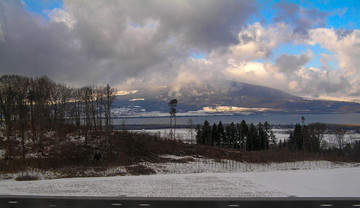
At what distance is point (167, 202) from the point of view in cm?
1386

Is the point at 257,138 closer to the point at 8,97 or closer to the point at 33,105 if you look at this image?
the point at 33,105

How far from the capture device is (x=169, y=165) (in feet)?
125

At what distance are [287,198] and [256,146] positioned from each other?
242 ft

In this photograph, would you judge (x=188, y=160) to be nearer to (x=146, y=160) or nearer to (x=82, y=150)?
(x=146, y=160)

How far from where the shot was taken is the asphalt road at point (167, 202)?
1309 cm

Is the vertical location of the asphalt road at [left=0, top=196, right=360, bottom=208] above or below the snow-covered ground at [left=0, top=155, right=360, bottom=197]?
Result: above

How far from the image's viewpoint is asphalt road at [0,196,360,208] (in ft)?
42.9

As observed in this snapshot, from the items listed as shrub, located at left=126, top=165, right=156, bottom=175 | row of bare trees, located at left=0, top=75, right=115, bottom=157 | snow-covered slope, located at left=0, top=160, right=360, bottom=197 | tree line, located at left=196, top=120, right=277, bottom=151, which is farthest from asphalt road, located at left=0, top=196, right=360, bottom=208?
tree line, located at left=196, top=120, right=277, bottom=151

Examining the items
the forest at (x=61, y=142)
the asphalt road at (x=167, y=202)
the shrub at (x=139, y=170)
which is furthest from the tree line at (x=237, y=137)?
the asphalt road at (x=167, y=202)

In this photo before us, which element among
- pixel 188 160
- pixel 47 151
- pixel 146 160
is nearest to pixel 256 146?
pixel 188 160

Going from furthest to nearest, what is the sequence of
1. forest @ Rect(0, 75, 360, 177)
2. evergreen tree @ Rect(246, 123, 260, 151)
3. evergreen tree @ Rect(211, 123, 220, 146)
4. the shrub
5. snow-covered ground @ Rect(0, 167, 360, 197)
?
evergreen tree @ Rect(211, 123, 220, 146) < evergreen tree @ Rect(246, 123, 260, 151) < forest @ Rect(0, 75, 360, 177) < the shrub < snow-covered ground @ Rect(0, 167, 360, 197)

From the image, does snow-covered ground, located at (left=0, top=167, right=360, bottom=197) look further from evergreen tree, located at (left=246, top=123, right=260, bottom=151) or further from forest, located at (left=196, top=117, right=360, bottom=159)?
evergreen tree, located at (left=246, top=123, right=260, bottom=151)

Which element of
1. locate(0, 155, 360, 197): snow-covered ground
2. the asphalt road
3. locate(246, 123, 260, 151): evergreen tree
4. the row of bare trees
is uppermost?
the row of bare trees

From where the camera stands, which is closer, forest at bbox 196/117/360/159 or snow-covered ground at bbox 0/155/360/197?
snow-covered ground at bbox 0/155/360/197
